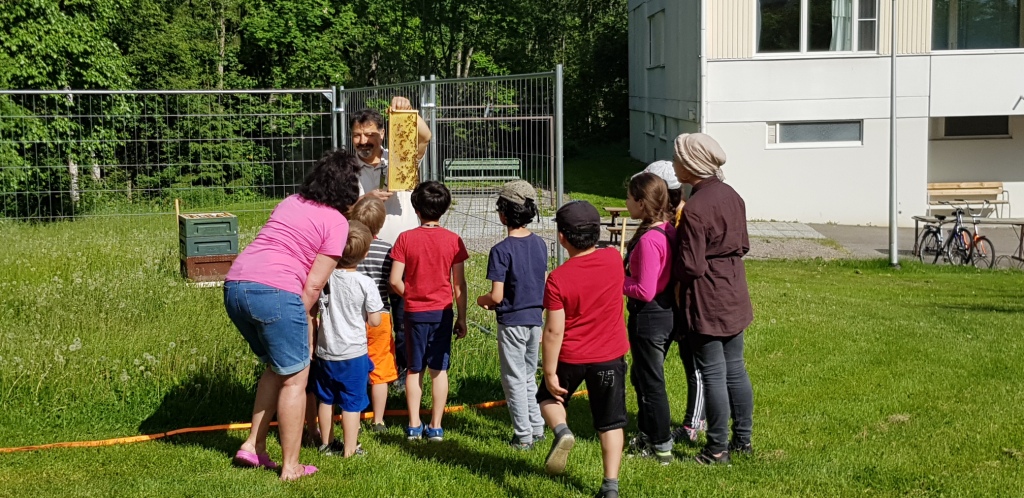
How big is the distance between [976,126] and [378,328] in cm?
2124

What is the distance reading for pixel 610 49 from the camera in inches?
1608

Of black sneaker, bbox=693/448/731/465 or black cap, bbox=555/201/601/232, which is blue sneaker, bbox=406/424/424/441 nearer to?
black sneaker, bbox=693/448/731/465

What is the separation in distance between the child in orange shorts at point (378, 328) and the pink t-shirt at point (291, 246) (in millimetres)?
845

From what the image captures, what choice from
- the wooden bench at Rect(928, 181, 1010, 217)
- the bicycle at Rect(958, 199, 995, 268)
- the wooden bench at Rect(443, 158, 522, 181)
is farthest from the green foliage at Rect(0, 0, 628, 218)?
the wooden bench at Rect(928, 181, 1010, 217)

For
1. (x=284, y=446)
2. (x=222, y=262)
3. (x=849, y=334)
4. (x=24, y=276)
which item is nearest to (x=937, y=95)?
(x=849, y=334)

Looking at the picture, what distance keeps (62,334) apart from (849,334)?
6.60 metres

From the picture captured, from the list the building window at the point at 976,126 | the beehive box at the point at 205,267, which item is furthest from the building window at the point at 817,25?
the beehive box at the point at 205,267

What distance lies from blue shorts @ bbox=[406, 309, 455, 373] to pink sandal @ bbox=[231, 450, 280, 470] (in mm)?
1040

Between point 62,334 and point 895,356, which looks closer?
point 62,334

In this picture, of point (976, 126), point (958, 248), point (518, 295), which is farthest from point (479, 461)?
point (976, 126)

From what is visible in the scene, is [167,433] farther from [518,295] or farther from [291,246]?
[518,295]

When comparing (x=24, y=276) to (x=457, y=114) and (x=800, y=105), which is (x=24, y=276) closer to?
(x=457, y=114)

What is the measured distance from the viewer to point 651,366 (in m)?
5.62

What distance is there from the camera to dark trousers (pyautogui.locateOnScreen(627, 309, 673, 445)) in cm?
563
